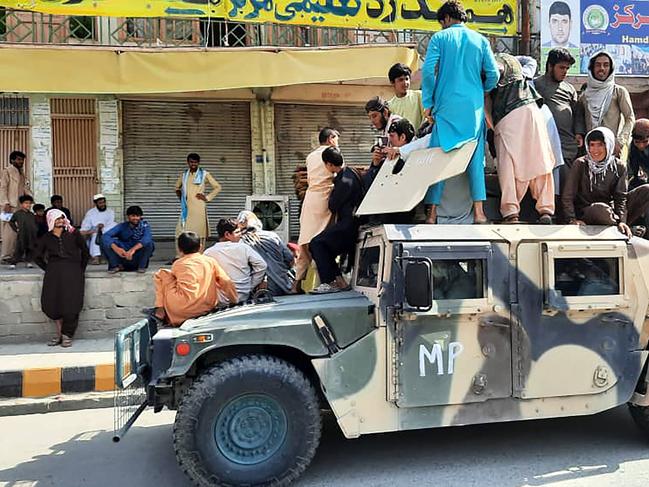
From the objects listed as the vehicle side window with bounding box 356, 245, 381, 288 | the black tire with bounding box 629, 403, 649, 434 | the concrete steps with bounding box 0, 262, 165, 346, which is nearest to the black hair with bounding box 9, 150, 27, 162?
the concrete steps with bounding box 0, 262, 165, 346

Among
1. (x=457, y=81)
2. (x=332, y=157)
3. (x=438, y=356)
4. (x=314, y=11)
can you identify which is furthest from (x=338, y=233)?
(x=314, y=11)

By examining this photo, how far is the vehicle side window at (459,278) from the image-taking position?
3.73 m

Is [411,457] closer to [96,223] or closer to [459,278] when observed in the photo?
[459,278]

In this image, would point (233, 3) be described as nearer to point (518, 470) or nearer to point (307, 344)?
point (307, 344)

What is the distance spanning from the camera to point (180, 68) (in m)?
8.16

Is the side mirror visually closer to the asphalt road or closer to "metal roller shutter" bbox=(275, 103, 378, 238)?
the asphalt road

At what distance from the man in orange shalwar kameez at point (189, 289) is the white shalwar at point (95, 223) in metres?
4.92

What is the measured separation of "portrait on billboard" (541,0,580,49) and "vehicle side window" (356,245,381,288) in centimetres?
706

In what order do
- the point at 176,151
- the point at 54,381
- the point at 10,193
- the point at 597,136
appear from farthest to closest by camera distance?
1. the point at 176,151
2. the point at 10,193
3. the point at 54,381
4. the point at 597,136

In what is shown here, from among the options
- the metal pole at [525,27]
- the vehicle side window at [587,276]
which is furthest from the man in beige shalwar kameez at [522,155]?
the metal pole at [525,27]

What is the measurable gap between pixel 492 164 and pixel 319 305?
2.15 m

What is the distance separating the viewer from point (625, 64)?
989cm

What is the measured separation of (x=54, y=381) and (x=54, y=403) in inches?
12.9

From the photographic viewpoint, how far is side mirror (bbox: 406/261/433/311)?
11.4ft
